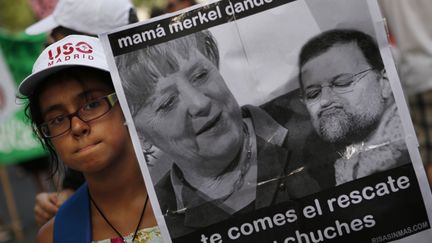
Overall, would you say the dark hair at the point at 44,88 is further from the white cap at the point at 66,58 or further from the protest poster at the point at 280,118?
the protest poster at the point at 280,118

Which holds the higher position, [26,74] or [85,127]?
[26,74]

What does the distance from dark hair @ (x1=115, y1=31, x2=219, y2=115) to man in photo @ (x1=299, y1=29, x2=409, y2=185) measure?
0.77 feet

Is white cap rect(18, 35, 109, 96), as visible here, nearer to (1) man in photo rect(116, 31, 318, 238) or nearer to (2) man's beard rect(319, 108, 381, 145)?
(1) man in photo rect(116, 31, 318, 238)

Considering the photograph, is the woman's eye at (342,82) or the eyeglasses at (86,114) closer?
the woman's eye at (342,82)

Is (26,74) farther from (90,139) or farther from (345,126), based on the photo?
(345,126)

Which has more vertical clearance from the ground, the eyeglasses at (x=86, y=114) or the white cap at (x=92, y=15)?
the white cap at (x=92, y=15)

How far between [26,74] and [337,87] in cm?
743

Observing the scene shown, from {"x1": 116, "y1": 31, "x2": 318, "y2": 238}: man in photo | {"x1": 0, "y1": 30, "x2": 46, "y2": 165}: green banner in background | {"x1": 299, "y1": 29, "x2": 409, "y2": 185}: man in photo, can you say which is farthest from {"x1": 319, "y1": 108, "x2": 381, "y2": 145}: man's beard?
{"x1": 0, "y1": 30, "x2": 46, "y2": 165}: green banner in background

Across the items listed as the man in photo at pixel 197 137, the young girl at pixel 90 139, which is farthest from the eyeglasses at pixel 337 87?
the young girl at pixel 90 139

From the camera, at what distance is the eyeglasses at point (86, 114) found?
2096 millimetres

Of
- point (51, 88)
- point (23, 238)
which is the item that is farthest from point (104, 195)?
point (23, 238)

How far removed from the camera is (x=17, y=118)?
9.17 m

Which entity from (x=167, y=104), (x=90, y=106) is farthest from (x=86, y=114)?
(x=167, y=104)

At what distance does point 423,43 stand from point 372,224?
2.84m
